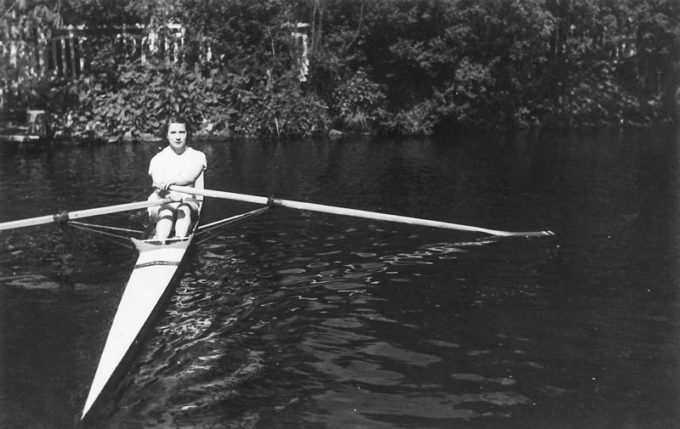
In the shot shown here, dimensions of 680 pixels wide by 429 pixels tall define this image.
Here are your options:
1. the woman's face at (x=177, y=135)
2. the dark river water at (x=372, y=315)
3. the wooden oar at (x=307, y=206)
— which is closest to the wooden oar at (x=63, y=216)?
the wooden oar at (x=307, y=206)

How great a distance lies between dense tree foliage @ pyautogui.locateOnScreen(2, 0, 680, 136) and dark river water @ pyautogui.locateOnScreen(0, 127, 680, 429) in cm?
917

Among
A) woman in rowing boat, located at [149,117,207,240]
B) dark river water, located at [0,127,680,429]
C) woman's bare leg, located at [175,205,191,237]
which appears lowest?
dark river water, located at [0,127,680,429]

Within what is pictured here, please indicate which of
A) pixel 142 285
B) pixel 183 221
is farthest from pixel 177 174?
pixel 142 285

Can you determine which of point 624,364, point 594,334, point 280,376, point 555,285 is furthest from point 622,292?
point 280,376

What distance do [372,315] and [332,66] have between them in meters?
17.0

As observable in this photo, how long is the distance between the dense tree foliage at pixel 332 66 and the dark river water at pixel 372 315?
9.17 m

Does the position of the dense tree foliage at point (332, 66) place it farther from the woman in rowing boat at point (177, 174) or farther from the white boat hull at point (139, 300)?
the white boat hull at point (139, 300)

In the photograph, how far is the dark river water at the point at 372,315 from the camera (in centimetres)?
547

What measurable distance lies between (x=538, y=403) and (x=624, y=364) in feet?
3.62

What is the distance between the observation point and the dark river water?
215 inches

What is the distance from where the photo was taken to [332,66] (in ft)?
77.3

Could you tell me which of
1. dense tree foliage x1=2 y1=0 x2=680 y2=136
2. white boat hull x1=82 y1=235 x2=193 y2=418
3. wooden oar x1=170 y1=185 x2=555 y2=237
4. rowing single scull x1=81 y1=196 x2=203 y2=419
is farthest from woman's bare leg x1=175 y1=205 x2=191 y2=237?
dense tree foliage x1=2 y1=0 x2=680 y2=136

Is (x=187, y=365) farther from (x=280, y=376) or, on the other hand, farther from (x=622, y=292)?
(x=622, y=292)

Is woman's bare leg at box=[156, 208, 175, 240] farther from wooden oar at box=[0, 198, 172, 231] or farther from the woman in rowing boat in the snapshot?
wooden oar at box=[0, 198, 172, 231]
